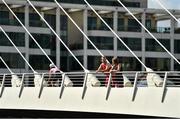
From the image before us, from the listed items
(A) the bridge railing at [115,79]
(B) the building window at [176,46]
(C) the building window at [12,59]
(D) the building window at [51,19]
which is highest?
(D) the building window at [51,19]

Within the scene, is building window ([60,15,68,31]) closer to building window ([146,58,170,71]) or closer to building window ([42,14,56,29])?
building window ([42,14,56,29])

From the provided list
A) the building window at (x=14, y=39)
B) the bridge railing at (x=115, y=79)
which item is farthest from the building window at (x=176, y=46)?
the bridge railing at (x=115, y=79)

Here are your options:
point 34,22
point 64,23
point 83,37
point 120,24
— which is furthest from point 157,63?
point 34,22

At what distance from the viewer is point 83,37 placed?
66.2 m

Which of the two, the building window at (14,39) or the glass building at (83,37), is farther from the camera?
the glass building at (83,37)

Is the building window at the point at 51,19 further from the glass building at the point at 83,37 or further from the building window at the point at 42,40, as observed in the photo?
the building window at the point at 42,40

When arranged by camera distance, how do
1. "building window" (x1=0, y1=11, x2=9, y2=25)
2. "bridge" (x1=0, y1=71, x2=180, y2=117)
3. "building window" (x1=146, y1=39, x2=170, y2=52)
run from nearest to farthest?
"bridge" (x1=0, y1=71, x2=180, y2=117) < "building window" (x1=0, y1=11, x2=9, y2=25) < "building window" (x1=146, y1=39, x2=170, y2=52)

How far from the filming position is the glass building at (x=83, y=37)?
62.4 metres

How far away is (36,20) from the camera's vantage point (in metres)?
64.2

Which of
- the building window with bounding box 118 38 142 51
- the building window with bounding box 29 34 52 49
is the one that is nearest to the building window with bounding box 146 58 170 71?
the building window with bounding box 118 38 142 51

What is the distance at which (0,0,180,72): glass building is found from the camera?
62.4m

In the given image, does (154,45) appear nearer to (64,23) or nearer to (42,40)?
(64,23)

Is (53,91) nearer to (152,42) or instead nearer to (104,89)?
(104,89)

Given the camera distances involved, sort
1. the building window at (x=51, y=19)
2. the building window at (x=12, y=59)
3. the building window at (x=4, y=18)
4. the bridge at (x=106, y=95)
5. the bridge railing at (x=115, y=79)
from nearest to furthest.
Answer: the bridge at (x=106, y=95) < the bridge railing at (x=115, y=79) < the building window at (x=4, y=18) < the building window at (x=12, y=59) < the building window at (x=51, y=19)
